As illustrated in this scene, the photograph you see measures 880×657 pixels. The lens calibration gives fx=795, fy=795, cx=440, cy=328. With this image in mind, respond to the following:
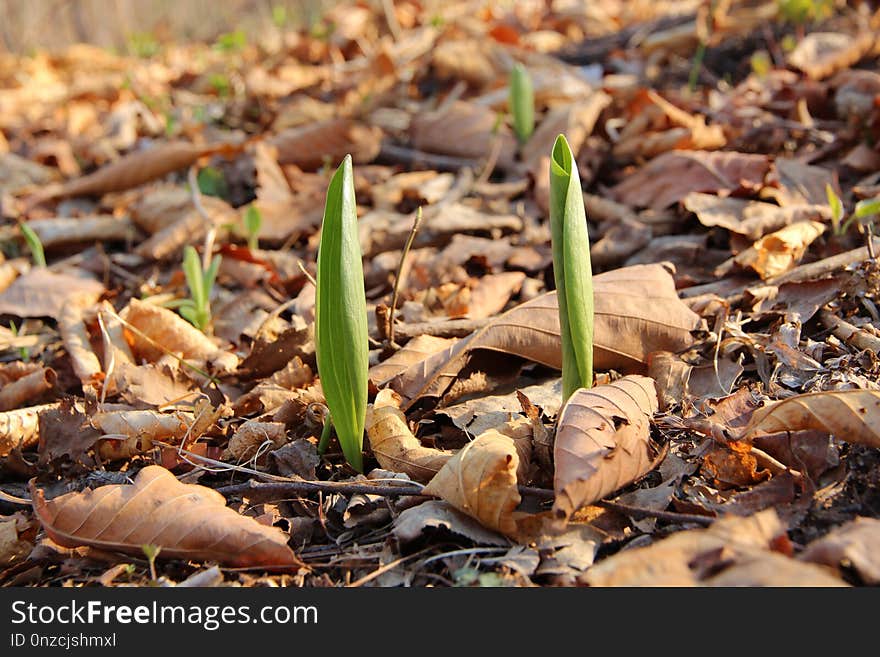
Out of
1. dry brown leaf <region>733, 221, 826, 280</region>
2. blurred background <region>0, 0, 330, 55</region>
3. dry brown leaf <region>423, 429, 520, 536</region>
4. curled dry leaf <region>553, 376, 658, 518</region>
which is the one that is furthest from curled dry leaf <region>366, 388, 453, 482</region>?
blurred background <region>0, 0, 330, 55</region>

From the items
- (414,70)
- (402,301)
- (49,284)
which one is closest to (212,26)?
(414,70)

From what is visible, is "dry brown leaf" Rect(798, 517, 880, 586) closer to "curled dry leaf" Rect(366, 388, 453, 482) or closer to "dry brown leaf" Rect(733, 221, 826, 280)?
"curled dry leaf" Rect(366, 388, 453, 482)

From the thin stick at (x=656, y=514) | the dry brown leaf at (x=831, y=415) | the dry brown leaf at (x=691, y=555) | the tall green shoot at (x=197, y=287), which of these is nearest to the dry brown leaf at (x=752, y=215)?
the dry brown leaf at (x=831, y=415)

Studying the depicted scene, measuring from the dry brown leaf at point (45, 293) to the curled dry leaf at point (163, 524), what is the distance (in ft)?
3.51

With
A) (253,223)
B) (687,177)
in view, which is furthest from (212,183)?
(687,177)

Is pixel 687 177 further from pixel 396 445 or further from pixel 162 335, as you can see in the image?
pixel 162 335

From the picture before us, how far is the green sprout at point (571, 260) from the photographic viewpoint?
1.24 meters

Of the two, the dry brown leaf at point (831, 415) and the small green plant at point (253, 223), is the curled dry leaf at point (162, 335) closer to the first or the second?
the small green plant at point (253, 223)

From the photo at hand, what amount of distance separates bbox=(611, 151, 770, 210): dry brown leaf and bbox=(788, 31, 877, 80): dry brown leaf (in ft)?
3.45

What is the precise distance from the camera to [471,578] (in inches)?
46.2

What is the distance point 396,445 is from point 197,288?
2.86ft

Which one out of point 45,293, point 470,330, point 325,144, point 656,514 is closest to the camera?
point 656,514

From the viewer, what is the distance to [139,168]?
313 centimetres

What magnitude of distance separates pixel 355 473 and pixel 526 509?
354mm
